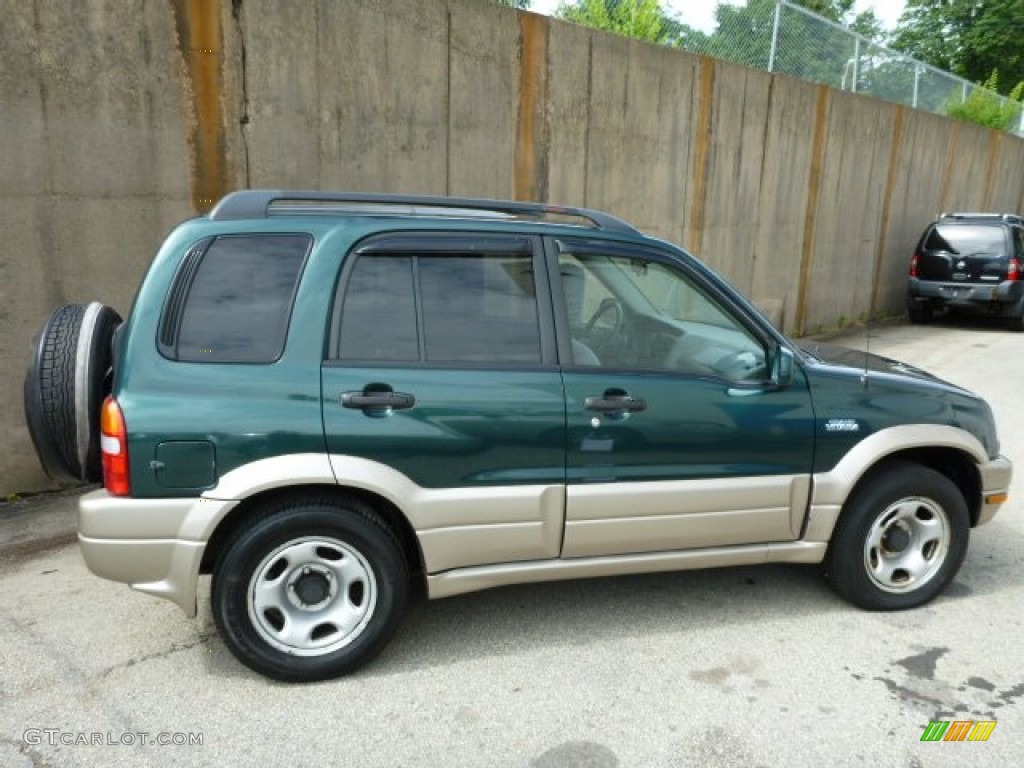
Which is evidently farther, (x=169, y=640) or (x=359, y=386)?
(x=169, y=640)

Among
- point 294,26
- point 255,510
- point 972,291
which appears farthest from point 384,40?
point 972,291

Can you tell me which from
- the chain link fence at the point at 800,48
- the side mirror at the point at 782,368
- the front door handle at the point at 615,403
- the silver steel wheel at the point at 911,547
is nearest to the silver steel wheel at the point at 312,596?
the front door handle at the point at 615,403

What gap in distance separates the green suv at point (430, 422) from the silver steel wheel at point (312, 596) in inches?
0.4

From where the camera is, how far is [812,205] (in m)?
11.7

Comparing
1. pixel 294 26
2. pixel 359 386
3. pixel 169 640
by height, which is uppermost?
pixel 294 26

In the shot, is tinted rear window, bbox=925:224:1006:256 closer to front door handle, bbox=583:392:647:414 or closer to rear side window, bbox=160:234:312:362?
front door handle, bbox=583:392:647:414

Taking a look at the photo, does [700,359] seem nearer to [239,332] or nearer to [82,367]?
[239,332]

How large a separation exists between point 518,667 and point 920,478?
6.68 feet

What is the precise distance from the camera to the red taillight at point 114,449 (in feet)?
9.13

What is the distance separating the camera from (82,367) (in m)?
2.94

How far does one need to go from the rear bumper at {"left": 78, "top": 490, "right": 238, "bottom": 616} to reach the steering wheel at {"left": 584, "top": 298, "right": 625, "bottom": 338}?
1.65 m

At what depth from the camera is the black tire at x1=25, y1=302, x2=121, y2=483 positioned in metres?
2.91

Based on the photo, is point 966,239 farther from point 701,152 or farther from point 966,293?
point 701,152

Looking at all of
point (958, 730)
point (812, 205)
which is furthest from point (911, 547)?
point (812, 205)
